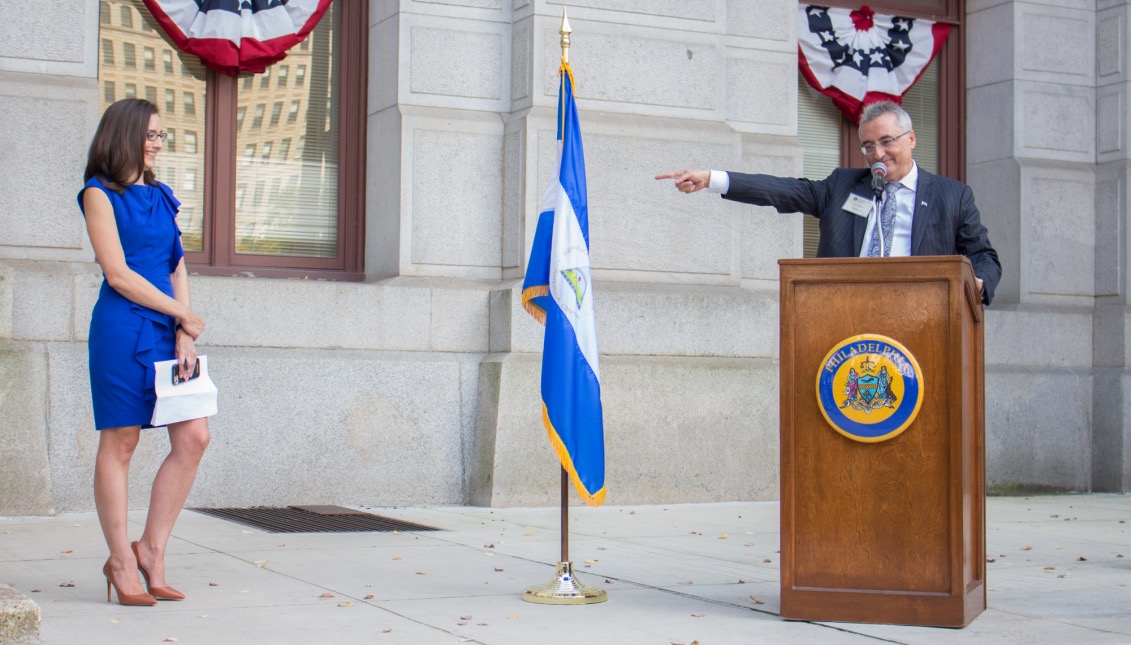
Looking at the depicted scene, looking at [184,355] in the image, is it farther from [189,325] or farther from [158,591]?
[158,591]

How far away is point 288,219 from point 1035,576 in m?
6.11

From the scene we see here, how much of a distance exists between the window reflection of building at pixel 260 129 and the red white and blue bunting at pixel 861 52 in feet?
14.4

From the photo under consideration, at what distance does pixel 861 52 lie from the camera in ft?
41.1

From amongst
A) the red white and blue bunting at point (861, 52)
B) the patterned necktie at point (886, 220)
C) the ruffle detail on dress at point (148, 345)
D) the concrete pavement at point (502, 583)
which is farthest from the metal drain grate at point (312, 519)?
the red white and blue bunting at point (861, 52)

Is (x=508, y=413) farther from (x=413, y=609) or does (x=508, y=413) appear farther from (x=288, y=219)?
(x=413, y=609)

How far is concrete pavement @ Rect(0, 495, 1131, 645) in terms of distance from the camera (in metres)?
5.08

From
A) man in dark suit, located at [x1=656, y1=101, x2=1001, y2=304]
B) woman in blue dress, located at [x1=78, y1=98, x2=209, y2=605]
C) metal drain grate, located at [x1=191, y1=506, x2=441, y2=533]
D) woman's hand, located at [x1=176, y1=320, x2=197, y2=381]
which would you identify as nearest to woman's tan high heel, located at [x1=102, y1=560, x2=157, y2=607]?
woman in blue dress, located at [x1=78, y1=98, x2=209, y2=605]

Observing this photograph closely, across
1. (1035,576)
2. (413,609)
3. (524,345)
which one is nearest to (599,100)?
(524,345)

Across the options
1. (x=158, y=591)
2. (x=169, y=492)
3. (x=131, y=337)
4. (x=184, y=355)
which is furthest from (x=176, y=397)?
(x=158, y=591)

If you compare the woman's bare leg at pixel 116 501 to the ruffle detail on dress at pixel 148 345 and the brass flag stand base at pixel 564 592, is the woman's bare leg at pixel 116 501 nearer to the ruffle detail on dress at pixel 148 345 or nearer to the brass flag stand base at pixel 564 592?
the ruffle detail on dress at pixel 148 345

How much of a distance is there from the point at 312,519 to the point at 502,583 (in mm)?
2599

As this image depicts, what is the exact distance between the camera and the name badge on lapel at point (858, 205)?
229 inches

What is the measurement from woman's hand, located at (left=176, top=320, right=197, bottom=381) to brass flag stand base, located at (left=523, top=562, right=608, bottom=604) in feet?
5.57

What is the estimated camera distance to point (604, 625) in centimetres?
530
